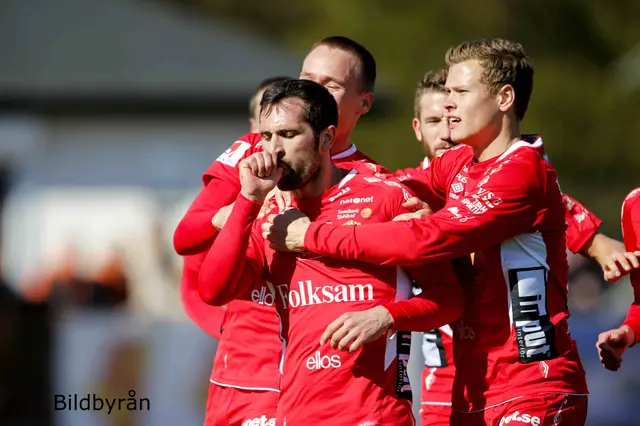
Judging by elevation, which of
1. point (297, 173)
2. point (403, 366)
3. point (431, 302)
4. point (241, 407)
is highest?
point (297, 173)

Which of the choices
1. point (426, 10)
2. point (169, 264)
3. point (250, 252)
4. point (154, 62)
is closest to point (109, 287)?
point (169, 264)

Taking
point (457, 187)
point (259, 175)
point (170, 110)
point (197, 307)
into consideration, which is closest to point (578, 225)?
point (457, 187)

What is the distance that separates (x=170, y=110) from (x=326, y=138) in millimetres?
14361

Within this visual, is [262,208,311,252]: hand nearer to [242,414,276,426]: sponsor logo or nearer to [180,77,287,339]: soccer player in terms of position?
[242,414,276,426]: sponsor logo

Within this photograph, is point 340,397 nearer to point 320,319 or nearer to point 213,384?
point 320,319

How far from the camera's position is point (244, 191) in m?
4.52

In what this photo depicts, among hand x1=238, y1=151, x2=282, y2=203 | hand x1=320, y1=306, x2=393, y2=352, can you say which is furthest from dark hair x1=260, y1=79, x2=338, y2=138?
hand x1=320, y1=306, x2=393, y2=352

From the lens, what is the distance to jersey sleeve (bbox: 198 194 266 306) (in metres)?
4.51

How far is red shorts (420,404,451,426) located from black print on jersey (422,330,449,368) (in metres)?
0.22

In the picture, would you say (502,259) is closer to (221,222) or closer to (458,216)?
(458,216)

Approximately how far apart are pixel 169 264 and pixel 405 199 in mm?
10839

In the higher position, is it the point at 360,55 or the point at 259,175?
the point at 360,55

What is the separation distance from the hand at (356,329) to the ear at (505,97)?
3.37 ft

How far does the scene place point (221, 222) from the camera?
4973 mm
